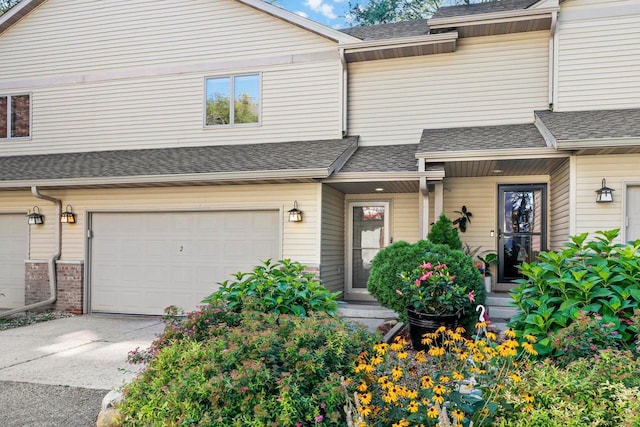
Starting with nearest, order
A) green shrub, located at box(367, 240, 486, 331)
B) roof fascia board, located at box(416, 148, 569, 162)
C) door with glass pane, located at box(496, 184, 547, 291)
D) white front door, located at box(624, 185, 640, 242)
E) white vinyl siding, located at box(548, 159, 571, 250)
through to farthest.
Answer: green shrub, located at box(367, 240, 486, 331) < white front door, located at box(624, 185, 640, 242) < roof fascia board, located at box(416, 148, 569, 162) < white vinyl siding, located at box(548, 159, 571, 250) < door with glass pane, located at box(496, 184, 547, 291)

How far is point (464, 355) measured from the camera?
2840mm

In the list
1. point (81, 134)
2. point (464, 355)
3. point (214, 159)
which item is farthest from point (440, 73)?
point (81, 134)

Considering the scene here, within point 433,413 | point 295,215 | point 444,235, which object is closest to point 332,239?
point 295,215

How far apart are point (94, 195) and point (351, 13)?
15.5 metres

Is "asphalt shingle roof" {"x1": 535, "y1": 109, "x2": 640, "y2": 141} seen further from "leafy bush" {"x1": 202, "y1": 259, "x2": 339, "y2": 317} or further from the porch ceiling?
"leafy bush" {"x1": 202, "y1": 259, "x2": 339, "y2": 317}

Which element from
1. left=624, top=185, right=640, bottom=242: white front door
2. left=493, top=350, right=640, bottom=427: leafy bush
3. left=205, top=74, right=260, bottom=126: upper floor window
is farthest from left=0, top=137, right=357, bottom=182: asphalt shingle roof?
left=493, top=350, right=640, bottom=427: leafy bush

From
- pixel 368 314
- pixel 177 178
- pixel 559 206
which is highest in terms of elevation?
pixel 177 178

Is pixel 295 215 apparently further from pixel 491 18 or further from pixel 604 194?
pixel 491 18

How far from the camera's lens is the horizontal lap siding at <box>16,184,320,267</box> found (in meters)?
8.17

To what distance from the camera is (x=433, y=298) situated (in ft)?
17.5

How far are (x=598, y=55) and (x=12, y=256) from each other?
12.3 metres

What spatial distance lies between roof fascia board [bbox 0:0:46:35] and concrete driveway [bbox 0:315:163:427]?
286 inches

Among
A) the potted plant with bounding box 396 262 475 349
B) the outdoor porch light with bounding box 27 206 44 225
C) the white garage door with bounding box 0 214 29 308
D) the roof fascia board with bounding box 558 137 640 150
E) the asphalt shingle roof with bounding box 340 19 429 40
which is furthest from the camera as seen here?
the white garage door with bounding box 0 214 29 308

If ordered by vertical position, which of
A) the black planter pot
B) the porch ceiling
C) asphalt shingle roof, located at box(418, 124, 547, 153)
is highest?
asphalt shingle roof, located at box(418, 124, 547, 153)
